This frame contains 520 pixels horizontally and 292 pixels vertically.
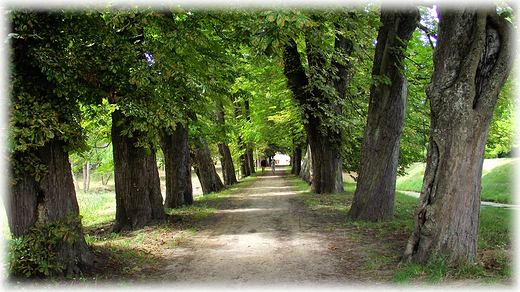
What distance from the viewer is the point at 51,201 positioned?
568 centimetres

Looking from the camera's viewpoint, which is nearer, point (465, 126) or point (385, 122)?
point (465, 126)

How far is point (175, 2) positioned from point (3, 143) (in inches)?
150

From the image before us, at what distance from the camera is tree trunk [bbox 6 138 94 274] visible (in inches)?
213

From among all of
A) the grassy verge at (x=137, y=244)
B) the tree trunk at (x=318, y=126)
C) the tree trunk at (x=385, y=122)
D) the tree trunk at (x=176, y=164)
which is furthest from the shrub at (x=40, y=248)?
the tree trunk at (x=318, y=126)

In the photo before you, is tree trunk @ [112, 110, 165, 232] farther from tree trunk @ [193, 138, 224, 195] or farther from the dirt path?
tree trunk @ [193, 138, 224, 195]

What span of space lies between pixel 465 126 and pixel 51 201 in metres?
6.01

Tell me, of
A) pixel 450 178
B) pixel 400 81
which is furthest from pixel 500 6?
pixel 450 178

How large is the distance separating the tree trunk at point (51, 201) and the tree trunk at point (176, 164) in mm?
7479

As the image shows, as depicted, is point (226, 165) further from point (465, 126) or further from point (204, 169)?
point (465, 126)

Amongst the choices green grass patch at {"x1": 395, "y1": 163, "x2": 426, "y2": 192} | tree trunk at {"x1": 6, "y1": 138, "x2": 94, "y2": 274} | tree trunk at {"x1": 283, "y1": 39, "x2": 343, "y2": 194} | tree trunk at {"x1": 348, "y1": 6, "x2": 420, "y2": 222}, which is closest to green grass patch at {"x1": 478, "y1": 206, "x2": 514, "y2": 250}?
tree trunk at {"x1": 348, "y1": 6, "x2": 420, "y2": 222}

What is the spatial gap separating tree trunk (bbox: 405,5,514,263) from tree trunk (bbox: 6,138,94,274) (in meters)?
5.07

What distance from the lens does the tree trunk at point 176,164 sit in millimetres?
13656

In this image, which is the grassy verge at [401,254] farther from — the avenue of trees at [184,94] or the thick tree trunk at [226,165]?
the thick tree trunk at [226,165]

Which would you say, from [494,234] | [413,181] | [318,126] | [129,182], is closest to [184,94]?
[129,182]
